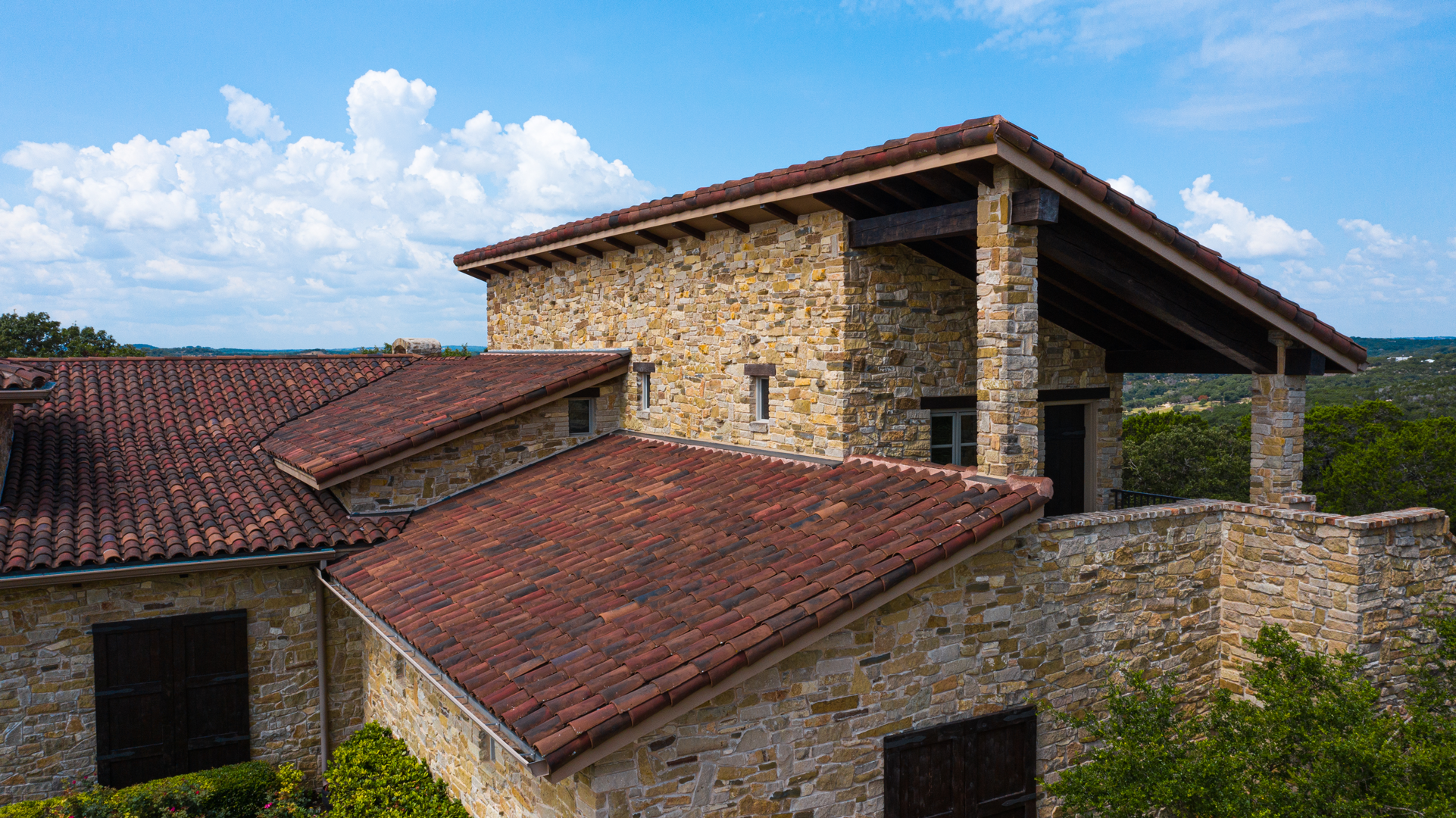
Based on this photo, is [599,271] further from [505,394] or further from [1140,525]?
[1140,525]

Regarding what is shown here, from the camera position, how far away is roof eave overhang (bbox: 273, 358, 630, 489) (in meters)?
11.4

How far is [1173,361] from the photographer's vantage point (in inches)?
457

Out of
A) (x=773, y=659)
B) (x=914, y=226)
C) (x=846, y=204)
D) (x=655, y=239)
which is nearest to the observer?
(x=773, y=659)

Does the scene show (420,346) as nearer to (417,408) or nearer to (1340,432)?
(417,408)

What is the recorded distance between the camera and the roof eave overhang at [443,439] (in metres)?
11.4

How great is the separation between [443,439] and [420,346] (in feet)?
30.9

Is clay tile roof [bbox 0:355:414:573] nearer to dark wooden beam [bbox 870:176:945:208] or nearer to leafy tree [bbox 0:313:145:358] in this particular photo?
dark wooden beam [bbox 870:176:945:208]

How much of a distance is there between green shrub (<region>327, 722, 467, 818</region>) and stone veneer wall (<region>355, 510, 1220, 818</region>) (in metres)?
0.21

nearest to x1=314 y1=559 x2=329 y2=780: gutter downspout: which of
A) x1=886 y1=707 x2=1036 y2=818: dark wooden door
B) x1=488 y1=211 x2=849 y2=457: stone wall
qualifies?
x1=488 y1=211 x2=849 y2=457: stone wall

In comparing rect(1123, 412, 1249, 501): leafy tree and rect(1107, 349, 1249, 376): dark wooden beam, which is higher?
rect(1107, 349, 1249, 376): dark wooden beam

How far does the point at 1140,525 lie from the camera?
357 inches

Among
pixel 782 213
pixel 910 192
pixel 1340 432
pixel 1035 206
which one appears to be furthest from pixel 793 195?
pixel 1340 432

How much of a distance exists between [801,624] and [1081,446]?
24.1ft

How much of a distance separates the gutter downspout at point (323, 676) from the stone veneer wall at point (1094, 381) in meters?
9.26
